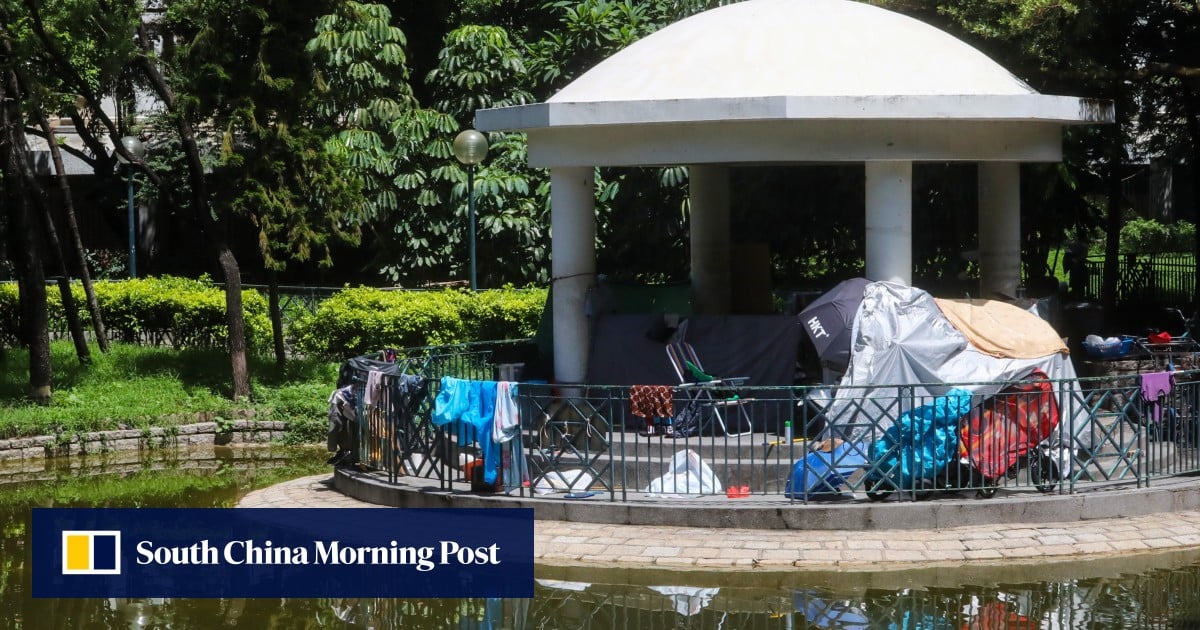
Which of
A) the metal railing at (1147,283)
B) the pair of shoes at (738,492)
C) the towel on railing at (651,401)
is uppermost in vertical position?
the metal railing at (1147,283)

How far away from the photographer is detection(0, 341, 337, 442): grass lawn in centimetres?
1980

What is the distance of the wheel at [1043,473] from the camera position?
13.1 metres

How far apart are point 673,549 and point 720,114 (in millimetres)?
4581

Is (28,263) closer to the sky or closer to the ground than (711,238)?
closer to the ground

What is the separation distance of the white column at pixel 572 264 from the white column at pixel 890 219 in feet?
10.5

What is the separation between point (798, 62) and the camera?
597 inches

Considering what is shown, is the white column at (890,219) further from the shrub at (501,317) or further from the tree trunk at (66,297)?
the tree trunk at (66,297)

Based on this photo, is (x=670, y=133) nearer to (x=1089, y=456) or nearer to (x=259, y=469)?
(x=1089, y=456)

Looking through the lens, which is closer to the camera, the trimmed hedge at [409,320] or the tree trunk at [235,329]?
the tree trunk at [235,329]

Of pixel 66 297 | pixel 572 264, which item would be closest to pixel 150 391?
pixel 66 297

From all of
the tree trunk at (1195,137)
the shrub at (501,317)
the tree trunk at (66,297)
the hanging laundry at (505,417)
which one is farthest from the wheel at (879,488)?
the tree trunk at (66,297)

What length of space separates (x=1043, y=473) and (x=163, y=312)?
58.0ft

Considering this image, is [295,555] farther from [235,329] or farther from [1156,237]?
[1156,237]

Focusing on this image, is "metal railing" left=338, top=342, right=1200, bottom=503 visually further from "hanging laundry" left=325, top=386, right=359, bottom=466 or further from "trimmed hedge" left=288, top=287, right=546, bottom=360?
"trimmed hedge" left=288, top=287, right=546, bottom=360
